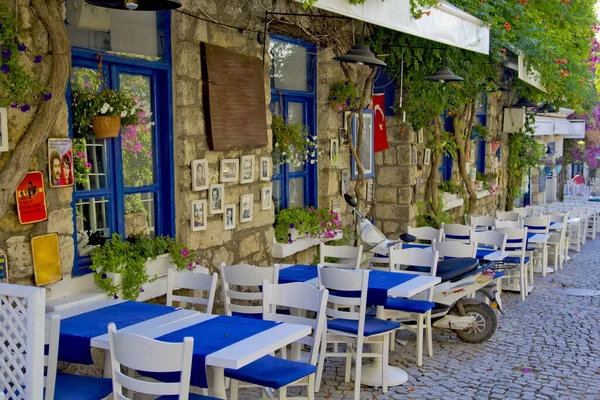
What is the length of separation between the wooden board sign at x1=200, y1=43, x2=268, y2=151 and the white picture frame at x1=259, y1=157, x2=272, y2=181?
6.0 inches

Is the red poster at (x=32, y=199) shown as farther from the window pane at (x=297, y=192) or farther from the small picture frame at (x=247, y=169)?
the window pane at (x=297, y=192)

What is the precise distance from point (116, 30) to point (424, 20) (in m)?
2.68

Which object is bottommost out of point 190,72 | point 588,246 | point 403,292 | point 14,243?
point 588,246

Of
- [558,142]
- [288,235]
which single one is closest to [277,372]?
[288,235]

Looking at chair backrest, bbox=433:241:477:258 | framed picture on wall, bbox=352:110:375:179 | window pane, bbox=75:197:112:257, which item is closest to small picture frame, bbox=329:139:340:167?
framed picture on wall, bbox=352:110:375:179

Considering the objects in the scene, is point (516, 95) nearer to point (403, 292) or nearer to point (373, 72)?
point (373, 72)

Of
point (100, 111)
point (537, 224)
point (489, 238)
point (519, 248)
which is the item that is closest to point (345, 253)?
point (489, 238)

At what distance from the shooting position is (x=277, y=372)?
3520 mm

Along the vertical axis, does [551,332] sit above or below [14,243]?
below

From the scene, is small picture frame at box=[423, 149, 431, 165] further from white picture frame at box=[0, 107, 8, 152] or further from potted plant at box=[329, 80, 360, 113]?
white picture frame at box=[0, 107, 8, 152]

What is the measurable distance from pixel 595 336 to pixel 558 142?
11772 millimetres

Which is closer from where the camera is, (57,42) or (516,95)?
(57,42)

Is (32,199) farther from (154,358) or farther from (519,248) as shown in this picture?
(519,248)

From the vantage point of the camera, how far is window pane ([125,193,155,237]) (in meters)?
4.63
